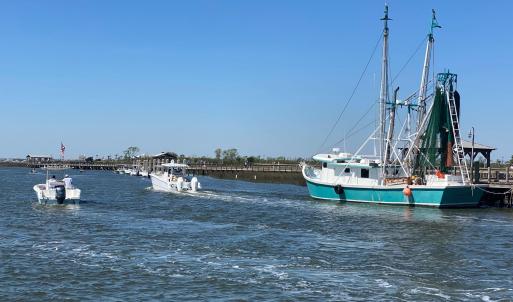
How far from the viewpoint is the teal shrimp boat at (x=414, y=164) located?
48.1 metres

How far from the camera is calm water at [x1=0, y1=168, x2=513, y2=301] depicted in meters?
18.0

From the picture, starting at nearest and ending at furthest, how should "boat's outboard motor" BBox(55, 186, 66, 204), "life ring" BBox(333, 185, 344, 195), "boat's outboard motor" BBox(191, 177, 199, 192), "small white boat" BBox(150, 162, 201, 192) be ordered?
"boat's outboard motor" BBox(55, 186, 66, 204)
"life ring" BBox(333, 185, 344, 195)
"boat's outboard motor" BBox(191, 177, 199, 192)
"small white boat" BBox(150, 162, 201, 192)

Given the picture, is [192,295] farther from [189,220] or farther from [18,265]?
[189,220]

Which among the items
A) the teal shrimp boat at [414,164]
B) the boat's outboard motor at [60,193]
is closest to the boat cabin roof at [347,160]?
the teal shrimp boat at [414,164]

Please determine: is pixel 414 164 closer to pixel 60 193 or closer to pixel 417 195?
pixel 417 195

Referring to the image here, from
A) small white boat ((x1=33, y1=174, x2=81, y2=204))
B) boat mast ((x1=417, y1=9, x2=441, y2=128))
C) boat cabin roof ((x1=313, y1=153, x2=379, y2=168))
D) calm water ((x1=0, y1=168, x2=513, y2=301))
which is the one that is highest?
boat mast ((x1=417, y1=9, x2=441, y2=128))

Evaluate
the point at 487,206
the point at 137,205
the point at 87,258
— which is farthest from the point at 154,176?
the point at 87,258

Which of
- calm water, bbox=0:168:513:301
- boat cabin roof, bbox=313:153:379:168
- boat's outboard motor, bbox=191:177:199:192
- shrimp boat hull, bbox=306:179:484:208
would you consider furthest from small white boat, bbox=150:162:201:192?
calm water, bbox=0:168:513:301

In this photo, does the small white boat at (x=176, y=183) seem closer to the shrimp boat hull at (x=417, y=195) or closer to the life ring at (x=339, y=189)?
the life ring at (x=339, y=189)

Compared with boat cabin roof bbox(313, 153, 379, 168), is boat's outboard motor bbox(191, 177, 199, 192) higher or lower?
lower

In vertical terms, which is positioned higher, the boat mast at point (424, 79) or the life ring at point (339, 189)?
the boat mast at point (424, 79)

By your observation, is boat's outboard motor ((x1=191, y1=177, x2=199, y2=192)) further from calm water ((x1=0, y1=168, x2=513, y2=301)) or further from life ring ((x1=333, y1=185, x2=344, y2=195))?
calm water ((x1=0, y1=168, x2=513, y2=301))

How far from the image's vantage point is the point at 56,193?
43.3 meters

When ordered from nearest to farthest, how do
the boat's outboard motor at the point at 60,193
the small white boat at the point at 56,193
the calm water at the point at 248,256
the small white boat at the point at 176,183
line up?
the calm water at the point at 248,256
the boat's outboard motor at the point at 60,193
the small white boat at the point at 56,193
the small white boat at the point at 176,183
